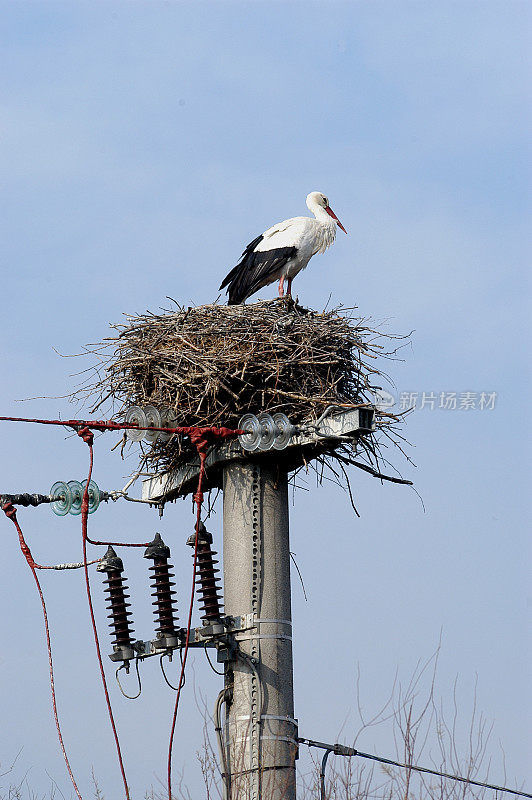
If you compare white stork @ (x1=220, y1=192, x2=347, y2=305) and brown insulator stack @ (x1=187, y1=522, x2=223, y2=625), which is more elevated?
white stork @ (x1=220, y1=192, x2=347, y2=305)

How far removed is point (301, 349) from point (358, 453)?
2.88ft

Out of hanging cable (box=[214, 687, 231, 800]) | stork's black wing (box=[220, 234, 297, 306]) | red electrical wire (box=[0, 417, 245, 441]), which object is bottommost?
hanging cable (box=[214, 687, 231, 800])

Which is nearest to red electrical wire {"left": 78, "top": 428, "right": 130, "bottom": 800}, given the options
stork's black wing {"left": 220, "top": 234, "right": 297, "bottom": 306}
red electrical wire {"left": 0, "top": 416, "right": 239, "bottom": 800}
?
red electrical wire {"left": 0, "top": 416, "right": 239, "bottom": 800}

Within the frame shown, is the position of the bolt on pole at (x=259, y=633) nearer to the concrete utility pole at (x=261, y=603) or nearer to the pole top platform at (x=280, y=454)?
the concrete utility pole at (x=261, y=603)

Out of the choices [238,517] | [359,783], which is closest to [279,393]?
[238,517]

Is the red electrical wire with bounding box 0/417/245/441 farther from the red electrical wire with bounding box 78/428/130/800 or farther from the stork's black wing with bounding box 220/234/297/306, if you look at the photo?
the stork's black wing with bounding box 220/234/297/306

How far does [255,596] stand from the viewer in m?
9.53

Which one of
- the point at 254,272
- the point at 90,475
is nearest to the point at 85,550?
the point at 90,475

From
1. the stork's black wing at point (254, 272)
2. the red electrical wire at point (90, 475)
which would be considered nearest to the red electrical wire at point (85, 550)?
the red electrical wire at point (90, 475)

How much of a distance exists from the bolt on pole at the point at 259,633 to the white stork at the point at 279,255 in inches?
119

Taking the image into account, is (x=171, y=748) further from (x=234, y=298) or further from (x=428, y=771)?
(x=234, y=298)

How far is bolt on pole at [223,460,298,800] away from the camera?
9109 millimetres

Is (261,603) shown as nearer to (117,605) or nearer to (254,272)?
(117,605)

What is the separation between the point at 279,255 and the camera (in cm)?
1277
